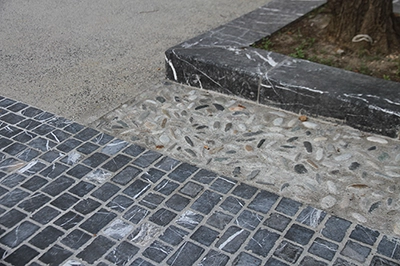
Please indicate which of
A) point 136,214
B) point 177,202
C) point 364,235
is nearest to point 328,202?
point 364,235

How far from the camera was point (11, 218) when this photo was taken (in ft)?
9.36

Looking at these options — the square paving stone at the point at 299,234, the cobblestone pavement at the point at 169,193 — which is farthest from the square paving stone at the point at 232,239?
the square paving stone at the point at 299,234

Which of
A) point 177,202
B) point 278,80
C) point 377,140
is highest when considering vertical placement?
point 278,80

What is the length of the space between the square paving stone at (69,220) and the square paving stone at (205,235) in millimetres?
629

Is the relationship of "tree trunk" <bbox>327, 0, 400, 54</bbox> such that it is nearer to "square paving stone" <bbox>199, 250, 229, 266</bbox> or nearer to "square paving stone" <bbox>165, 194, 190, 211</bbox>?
"square paving stone" <bbox>165, 194, 190, 211</bbox>

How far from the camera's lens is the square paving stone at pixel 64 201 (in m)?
2.94

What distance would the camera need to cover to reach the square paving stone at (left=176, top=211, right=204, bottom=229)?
2809mm

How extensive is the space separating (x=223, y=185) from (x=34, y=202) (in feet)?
3.54

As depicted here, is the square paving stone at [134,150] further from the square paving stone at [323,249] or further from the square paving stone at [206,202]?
the square paving stone at [323,249]

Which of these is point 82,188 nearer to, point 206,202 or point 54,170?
point 54,170

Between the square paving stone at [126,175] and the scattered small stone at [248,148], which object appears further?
the scattered small stone at [248,148]

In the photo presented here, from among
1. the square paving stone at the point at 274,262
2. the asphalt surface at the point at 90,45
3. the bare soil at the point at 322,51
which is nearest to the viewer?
the square paving stone at the point at 274,262

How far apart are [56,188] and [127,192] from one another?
0.42 metres

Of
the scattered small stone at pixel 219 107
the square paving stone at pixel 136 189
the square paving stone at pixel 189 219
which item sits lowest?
the scattered small stone at pixel 219 107
